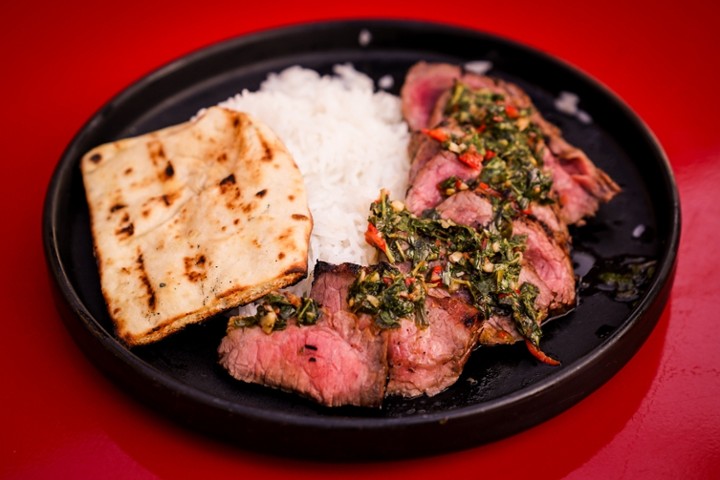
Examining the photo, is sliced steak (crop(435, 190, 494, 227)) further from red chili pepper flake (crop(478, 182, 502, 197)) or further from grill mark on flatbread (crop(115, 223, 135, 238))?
grill mark on flatbread (crop(115, 223, 135, 238))

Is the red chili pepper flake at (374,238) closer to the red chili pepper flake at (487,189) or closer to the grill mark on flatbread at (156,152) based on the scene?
the red chili pepper flake at (487,189)

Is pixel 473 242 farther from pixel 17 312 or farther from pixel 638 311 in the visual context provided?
pixel 17 312

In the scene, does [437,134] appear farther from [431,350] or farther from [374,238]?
[431,350]

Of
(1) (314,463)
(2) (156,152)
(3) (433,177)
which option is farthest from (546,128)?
(1) (314,463)

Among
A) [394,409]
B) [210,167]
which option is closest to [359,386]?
[394,409]

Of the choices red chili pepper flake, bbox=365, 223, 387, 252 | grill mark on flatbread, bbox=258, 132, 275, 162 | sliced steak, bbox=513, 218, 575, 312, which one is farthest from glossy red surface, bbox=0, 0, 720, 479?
grill mark on flatbread, bbox=258, 132, 275, 162

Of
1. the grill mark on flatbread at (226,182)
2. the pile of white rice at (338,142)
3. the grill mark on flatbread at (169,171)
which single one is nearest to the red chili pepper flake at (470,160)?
the pile of white rice at (338,142)
